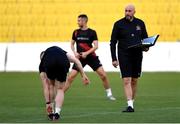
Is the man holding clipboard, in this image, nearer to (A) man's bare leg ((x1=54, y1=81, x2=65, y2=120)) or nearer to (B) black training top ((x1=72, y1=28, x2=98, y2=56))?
(A) man's bare leg ((x1=54, y1=81, x2=65, y2=120))

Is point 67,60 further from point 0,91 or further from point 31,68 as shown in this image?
point 31,68

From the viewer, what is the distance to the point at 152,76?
1109 inches

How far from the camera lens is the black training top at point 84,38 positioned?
62.1 ft

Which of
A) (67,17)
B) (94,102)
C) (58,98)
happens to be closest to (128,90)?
(94,102)

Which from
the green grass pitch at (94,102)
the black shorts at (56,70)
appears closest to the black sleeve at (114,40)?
the green grass pitch at (94,102)

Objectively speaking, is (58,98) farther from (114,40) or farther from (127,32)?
(127,32)

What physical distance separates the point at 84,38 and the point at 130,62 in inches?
129

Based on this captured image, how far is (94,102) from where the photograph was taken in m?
Result: 17.8

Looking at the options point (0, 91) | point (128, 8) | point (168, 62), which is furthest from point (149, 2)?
point (128, 8)

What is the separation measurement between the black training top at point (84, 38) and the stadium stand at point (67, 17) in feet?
47.1

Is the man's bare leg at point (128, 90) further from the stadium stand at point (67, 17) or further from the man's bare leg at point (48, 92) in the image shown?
the stadium stand at point (67, 17)

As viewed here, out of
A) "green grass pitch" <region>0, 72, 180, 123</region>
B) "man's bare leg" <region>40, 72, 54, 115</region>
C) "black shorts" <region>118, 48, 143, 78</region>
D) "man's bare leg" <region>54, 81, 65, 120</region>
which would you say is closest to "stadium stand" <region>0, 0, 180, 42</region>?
"green grass pitch" <region>0, 72, 180, 123</region>

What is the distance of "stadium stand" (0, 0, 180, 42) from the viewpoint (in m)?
33.8

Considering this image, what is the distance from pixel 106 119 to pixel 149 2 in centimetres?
2106
